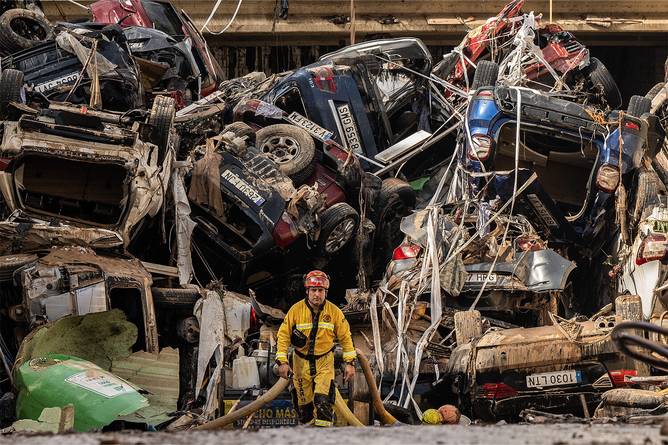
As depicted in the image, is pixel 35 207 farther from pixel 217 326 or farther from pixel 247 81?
pixel 247 81

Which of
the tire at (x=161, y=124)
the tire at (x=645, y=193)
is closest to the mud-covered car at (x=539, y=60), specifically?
the tire at (x=645, y=193)

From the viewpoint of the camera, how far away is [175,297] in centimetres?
1336

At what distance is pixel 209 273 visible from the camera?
49.4 feet

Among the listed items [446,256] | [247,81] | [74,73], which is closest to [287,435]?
[446,256]

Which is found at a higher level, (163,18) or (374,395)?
(163,18)

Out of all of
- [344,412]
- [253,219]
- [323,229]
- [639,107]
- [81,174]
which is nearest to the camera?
[344,412]

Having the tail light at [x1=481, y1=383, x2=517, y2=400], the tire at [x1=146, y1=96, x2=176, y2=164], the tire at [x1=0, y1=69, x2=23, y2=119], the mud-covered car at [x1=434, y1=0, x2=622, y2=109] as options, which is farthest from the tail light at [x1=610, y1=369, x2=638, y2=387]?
the tire at [x1=0, y1=69, x2=23, y2=119]

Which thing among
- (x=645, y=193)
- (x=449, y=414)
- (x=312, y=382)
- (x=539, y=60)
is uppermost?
(x=539, y=60)

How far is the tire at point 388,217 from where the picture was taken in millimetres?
16469

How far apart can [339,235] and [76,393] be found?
470cm

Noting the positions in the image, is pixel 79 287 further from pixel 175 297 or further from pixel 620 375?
pixel 620 375

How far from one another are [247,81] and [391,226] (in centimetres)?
359

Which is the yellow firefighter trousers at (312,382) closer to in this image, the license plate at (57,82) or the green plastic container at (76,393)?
the green plastic container at (76,393)

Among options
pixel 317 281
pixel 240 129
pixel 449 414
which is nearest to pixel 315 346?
pixel 317 281
